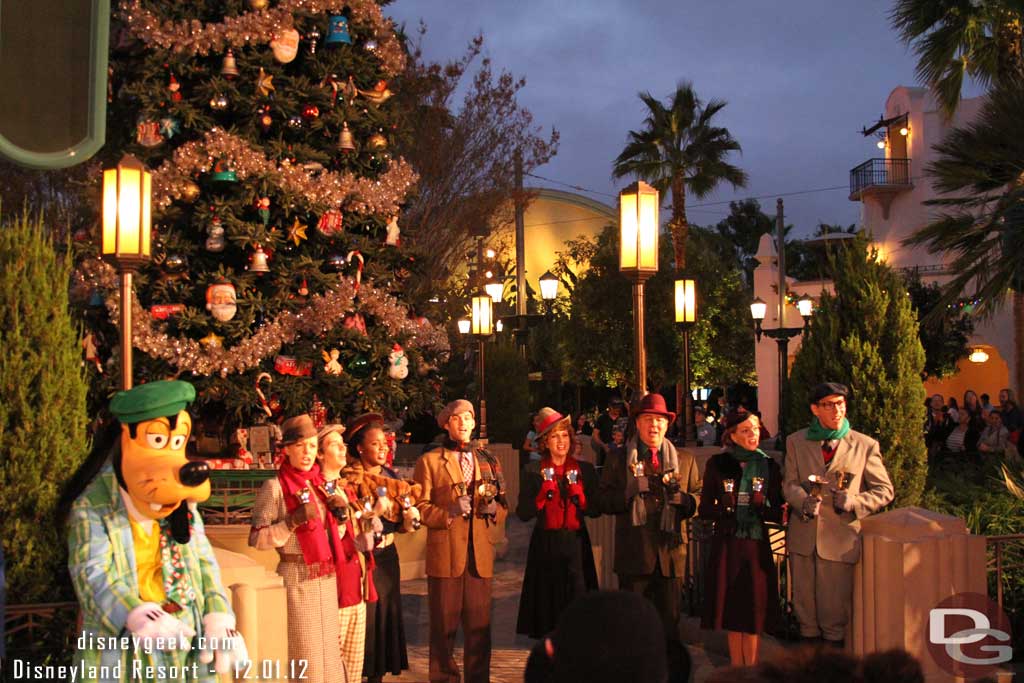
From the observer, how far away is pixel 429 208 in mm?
20453

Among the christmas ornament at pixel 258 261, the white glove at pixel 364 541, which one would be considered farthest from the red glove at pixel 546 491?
the christmas ornament at pixel 258 261

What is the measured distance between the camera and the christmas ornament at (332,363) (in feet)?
42.3

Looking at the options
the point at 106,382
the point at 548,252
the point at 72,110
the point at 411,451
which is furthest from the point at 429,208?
the point at 548,252

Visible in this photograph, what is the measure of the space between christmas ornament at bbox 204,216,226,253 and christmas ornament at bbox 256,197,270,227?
46 centimetres

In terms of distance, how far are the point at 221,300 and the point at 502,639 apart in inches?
195

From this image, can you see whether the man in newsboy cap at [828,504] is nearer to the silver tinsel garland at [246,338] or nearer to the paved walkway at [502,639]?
the paved walkway at [502,639]

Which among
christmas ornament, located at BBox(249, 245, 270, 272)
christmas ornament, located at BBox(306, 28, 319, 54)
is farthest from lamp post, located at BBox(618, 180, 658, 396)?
christmas ornament, located at BBox(306, 28, 319, 54)

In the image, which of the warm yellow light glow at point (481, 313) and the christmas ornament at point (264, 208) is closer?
the christmas ornament at point (264, 208)

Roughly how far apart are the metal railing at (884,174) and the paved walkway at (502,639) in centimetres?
2812

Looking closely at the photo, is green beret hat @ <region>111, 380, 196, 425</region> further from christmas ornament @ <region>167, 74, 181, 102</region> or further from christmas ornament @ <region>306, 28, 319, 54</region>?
christmas ornament @ <region>306, 28, 319, 54</region>

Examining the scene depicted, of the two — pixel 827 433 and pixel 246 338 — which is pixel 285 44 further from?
pixel 827 433

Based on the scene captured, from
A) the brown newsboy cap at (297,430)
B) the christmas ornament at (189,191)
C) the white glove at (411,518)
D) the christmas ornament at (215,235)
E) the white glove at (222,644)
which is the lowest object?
the white glove at (222,644)

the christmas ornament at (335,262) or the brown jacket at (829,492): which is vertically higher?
the christmas ornament at (335,262)

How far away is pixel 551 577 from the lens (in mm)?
7875
